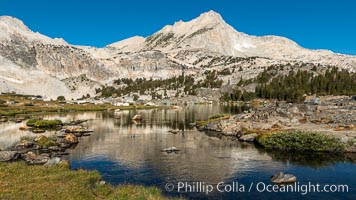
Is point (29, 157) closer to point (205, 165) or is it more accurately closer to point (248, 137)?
point (205, 165)

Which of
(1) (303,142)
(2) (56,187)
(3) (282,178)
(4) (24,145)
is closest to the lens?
(2) (56,187)

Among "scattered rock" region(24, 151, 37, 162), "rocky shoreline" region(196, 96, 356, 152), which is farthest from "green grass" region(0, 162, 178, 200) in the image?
"rocky shoreline" region(196, 96, 356, 152)

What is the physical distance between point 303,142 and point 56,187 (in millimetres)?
55729

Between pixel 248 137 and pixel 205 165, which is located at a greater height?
pixel 248 137

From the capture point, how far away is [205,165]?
60375mm

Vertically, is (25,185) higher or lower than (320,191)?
higher

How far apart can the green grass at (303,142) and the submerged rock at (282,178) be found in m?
25.6

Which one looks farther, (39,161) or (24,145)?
(24,145)

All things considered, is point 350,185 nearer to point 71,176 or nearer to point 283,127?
point 71,176

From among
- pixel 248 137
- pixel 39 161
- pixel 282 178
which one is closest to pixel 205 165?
pixel 282 178

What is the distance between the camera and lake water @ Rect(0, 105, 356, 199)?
155ft

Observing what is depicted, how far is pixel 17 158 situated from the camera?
2552 inches

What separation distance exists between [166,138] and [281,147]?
99.4ft

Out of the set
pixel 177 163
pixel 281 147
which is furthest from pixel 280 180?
pixel 281 147
